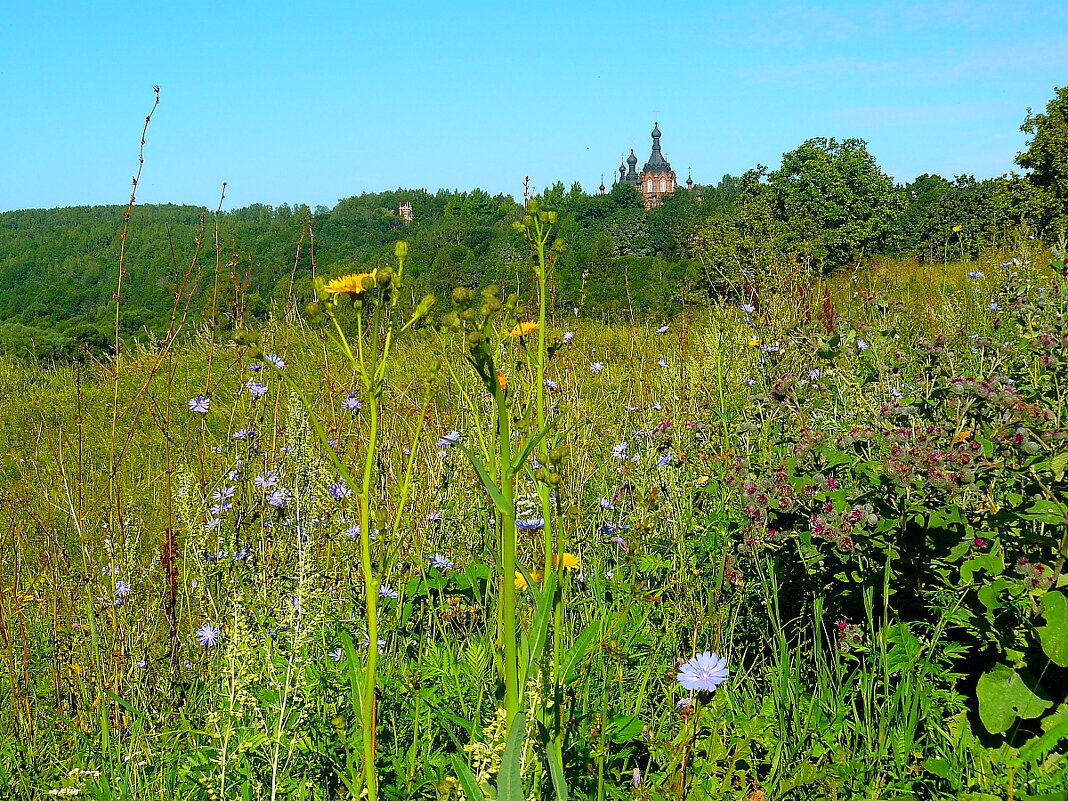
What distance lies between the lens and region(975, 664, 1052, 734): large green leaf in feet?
4.68

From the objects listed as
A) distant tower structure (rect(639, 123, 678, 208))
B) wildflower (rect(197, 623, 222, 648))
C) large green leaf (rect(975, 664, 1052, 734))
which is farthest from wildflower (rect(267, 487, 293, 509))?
distant tower structure (rect(639, 123, 678, 208))

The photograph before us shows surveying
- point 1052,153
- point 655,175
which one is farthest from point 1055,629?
point 655,175

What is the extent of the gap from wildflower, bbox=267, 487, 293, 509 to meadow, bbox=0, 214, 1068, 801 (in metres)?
0.01

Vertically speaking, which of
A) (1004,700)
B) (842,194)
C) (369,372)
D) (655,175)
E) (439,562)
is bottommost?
(1004,700)

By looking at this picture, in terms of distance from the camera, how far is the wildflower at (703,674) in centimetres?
91

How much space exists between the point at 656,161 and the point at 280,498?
393 feet

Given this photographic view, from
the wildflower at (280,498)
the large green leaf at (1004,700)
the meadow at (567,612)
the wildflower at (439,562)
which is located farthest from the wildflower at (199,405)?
the large green leaf at (1004,700)

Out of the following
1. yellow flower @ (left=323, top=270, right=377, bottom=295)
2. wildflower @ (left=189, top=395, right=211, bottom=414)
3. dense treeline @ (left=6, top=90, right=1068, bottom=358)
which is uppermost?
dense treeline @ (left=6, top=90, right=1068, bottom=358)

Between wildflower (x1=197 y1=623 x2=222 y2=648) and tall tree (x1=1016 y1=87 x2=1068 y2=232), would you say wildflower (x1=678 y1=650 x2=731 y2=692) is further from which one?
Answer: tall tree (x1=1016 y1=87 x2=1068 y2=232)

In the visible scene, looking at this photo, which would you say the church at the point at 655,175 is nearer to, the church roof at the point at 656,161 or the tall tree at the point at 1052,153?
the church roof at the point at 656,161

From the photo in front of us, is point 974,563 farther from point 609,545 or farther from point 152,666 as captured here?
point 152,666

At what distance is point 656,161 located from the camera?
115125 millimetres

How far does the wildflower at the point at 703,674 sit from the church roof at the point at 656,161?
119116 millimetres

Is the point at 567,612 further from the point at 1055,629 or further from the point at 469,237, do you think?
the point at 469,237
